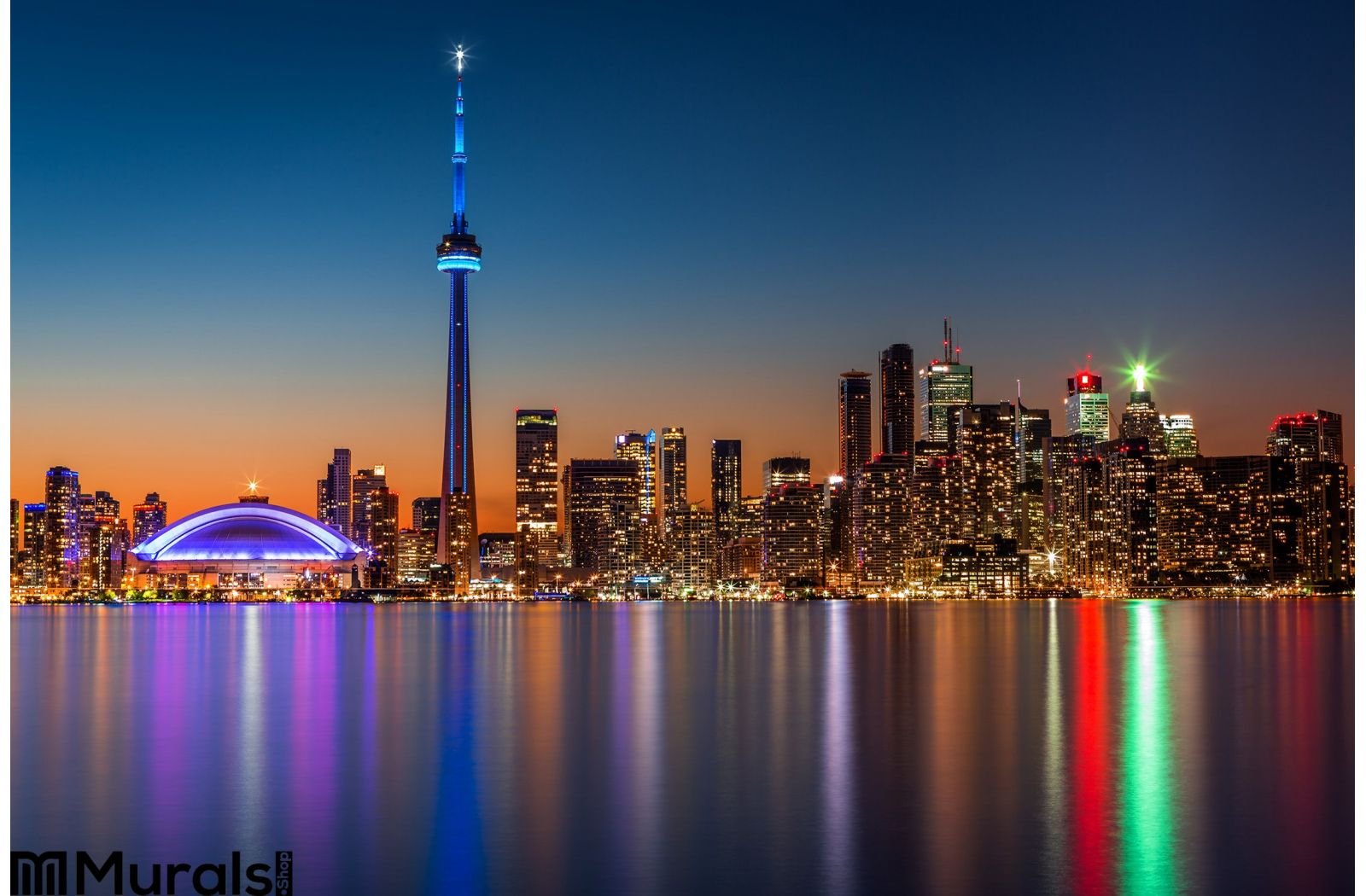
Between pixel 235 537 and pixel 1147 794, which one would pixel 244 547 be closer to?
pixel 235 537

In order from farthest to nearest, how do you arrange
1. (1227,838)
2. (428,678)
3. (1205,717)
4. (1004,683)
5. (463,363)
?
(463,363) → (428,678) → (1004,683) → (1205,717) → (1227,838)

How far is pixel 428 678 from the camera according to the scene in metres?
38.8

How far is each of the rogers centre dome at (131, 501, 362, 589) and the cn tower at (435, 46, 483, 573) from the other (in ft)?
47.3

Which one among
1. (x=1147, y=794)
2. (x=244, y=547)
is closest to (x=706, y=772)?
(x=1147, y=794)

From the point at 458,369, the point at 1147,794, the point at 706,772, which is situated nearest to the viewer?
the point at 1147,794

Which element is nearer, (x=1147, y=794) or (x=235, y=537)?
(x=1147, y=794)

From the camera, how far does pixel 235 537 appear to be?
15638 cm

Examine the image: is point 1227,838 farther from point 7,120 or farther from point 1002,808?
point 7,120

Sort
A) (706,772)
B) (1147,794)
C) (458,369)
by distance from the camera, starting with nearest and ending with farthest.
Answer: (1147,794), (706,772), (458,369)

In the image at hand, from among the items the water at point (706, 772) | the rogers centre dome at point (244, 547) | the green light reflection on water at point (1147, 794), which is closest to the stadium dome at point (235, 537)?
the rogers centre dome at point (244, 547)

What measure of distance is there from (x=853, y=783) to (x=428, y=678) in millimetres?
22184

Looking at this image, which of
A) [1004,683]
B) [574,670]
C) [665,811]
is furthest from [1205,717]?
[574,670]

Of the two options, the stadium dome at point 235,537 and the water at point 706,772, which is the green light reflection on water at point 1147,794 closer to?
the water at point 706,772

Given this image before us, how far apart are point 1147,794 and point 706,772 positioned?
5956 millimetres
